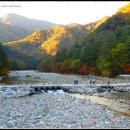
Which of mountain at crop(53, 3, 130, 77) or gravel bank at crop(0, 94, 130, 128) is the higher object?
mountain at crop(53, 3, 130, 77)

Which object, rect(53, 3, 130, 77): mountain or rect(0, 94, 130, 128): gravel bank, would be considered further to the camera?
rect(53, 3, 130, 77): mountain

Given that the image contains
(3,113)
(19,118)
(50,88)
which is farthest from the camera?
(50,88)

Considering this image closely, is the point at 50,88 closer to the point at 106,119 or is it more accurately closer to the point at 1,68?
the point at 106,119

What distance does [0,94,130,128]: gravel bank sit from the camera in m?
24.5

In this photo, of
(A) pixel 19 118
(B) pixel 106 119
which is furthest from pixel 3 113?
(B) pixel 106 119

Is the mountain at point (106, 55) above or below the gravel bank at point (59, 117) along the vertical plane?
above

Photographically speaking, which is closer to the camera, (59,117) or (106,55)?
(59,117)

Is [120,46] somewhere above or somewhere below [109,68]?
above

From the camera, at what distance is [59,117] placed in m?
27.9

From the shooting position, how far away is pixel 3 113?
96.3 ft

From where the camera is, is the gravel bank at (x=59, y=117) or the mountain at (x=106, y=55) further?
the mountain at (x=106, y=55)

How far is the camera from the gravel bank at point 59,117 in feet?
80.3

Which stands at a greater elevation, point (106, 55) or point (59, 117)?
point (106, 55)

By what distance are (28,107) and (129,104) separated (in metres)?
11.8
